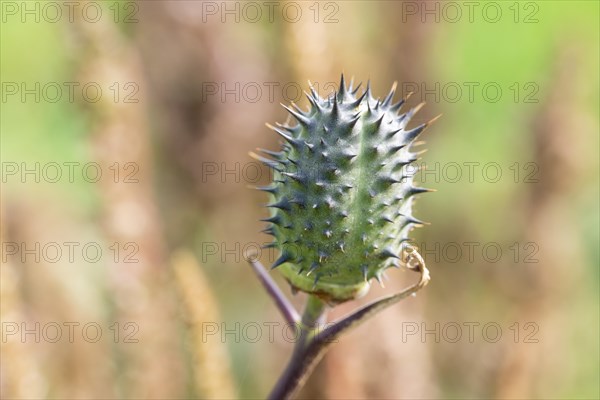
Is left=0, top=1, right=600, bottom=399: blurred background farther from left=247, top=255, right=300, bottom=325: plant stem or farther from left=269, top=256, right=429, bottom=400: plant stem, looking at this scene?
left=269, top=256, right=429, bottom=400: plant stem

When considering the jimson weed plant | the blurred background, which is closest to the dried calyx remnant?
the jimson weed plant

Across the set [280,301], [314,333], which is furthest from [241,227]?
[314,333]

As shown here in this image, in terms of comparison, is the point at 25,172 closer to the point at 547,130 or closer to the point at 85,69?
the point at 85,69

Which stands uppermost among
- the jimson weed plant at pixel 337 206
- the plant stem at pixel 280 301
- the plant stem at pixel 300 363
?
the jimson weed plant at pixel 337 206

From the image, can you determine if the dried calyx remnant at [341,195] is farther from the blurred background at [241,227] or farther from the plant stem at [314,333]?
the blurred background at [241,227]

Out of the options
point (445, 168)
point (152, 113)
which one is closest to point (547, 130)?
point (445, 168)

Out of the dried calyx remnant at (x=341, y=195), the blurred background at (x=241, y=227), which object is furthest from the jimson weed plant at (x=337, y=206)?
the blurred background at (x=241, y=227)

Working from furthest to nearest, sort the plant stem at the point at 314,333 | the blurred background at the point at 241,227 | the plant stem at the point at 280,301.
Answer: the blurred background at the point at 241,227 → the plant stem at the point at 280,301 → the plant stem at the point at 314,333
